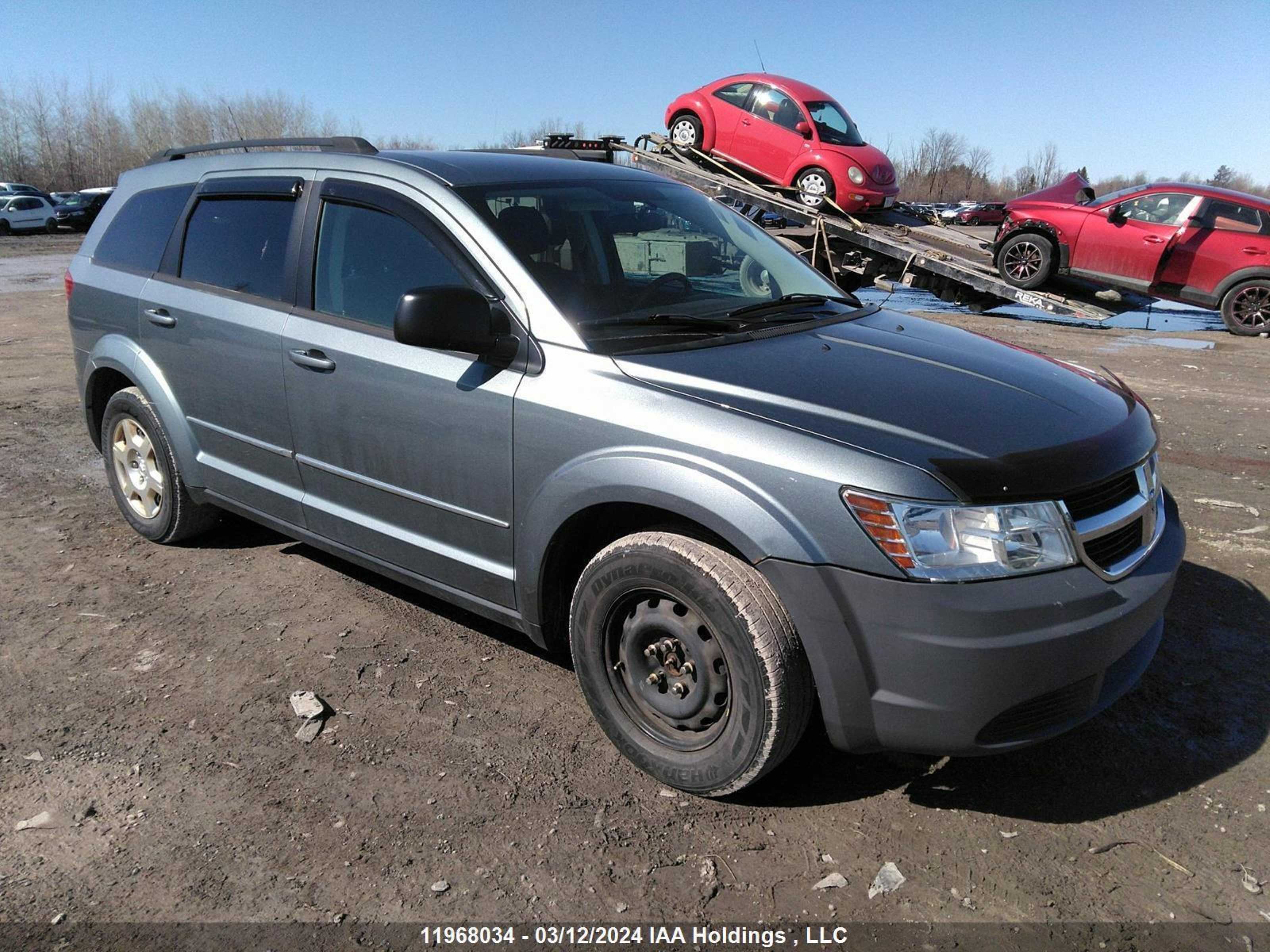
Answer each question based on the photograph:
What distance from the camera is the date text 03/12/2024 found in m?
2.31

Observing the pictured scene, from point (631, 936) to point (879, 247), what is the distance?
12665 mm

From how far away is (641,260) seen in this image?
3.58 meters

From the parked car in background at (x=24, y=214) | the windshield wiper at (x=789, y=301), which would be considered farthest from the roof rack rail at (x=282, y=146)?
the parked car in background at (x=24, y=214)

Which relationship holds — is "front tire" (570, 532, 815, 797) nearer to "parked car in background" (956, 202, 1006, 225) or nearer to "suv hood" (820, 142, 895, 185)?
"suv hood" (820, 142, 895, 185)

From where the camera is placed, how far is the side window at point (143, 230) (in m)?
4.48

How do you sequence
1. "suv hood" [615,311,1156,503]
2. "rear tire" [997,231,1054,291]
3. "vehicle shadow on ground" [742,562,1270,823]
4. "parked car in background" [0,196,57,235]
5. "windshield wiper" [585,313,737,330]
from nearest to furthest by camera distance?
1. "suv hood" [615,311,1156,503]
2. "vehicle shadow on ground" [742,562,1270,823]
3. "windshield wiper" [585,313,737,330]
4. "rear tire" [997,231,1054,291]
5. "parked car in background" [0,196,57,235]

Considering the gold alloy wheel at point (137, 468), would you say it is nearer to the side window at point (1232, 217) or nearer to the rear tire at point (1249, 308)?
the rear tire at point (1249, 308)

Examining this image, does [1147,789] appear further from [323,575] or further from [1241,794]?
[323,575]

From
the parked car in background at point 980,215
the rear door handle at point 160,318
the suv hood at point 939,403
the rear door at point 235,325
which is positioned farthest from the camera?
the parked car in background at point 980,215

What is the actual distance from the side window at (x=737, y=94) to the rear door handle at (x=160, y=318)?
44.3ft

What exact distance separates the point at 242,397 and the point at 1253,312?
13.3 m

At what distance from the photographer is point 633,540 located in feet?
9.07

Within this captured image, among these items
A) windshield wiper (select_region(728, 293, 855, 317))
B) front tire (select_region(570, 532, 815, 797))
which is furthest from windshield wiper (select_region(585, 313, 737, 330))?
front tire (select_region(570, 532, 815, 797))

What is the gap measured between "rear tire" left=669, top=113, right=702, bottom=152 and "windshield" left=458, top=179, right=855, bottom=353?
43.3 feet
